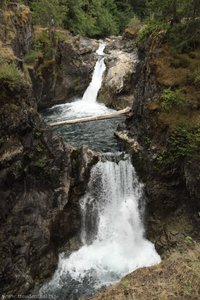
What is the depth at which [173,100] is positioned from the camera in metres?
14.1

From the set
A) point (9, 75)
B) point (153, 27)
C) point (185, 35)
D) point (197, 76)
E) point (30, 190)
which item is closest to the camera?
point (9, 75)

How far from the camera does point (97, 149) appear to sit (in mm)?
15648

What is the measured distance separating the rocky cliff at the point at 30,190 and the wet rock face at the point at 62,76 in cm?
1091

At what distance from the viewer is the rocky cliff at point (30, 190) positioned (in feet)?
36.6

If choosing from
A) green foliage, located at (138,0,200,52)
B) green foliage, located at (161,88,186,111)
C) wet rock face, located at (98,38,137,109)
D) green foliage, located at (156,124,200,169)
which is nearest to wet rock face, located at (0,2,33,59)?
wet rock face, located at (98,38,137,109)

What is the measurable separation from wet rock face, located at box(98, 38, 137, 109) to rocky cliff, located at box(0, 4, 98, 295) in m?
10.6

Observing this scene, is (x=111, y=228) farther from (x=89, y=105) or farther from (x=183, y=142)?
(x=89, y=105)

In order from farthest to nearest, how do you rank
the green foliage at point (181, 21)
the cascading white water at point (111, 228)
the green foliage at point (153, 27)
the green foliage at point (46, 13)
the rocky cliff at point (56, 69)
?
the green foliage at point (46, 13)
the rocky cliff at point (56, 69)
the green foliage at point (153, 27)
the green foliage at point (181, 21)
the cascading white water at point (111, 228)

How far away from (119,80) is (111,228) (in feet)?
43.3

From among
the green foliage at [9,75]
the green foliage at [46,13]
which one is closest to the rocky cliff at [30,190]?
the green foliage at [9,75]

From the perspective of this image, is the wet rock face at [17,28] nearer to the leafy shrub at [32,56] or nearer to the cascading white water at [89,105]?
the leafy shrub at [32,56]

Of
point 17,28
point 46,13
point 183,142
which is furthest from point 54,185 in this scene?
point 46,13

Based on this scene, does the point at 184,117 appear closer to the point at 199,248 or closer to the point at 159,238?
the point at 159,238

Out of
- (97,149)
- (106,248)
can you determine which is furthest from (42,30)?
(106,248)
